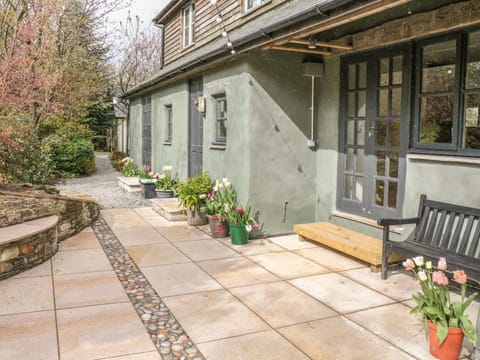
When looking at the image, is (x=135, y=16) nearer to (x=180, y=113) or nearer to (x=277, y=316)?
(x=180, y=113)

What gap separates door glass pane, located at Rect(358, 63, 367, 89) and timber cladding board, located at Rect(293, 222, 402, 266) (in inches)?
79.0

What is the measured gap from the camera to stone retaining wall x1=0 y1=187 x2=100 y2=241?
5453 mm

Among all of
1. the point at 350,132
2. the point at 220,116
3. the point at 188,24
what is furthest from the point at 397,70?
the point at 188,24

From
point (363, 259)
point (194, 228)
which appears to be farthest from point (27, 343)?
point (194, 228)

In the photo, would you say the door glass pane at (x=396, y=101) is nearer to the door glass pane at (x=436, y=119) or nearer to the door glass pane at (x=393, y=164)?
the door glass pane at (x=436, y=119)

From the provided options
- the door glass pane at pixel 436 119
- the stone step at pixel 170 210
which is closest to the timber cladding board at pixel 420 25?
the door glass pane at pixel 436 119

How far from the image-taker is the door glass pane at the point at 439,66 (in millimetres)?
4562

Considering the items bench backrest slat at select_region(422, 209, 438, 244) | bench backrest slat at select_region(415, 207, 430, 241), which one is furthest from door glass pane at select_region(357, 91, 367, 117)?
bench backrest slat at select_region(422, 209, 438, 244)

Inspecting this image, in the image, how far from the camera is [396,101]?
17.3ft

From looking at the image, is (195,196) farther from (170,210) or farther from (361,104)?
(361,104)

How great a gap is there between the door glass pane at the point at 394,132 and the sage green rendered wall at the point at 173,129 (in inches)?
203

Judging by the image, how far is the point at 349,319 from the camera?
11.9ft

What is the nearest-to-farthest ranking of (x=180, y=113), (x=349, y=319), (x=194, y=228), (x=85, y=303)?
(x=349, y=319) < (x=85, y=303) < (x=194, y=228) < (x=180, y=113)

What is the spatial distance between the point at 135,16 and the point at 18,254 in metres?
20.0
